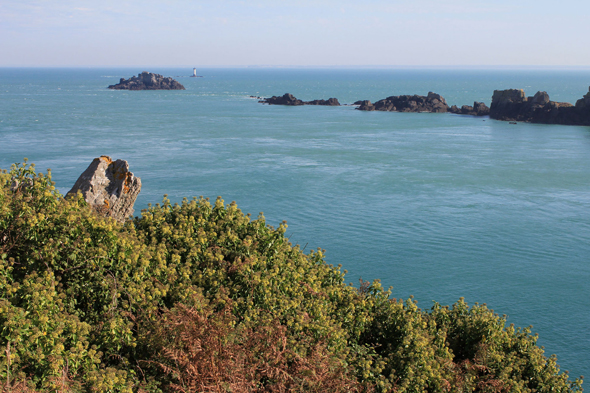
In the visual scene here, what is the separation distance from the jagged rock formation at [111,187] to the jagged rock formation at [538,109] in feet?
321

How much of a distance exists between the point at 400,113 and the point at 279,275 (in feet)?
358

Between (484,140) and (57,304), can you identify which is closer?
(57,304)

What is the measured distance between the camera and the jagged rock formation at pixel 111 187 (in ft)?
55.0

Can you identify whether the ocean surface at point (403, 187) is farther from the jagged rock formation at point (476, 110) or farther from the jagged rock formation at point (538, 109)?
the jagged rock formation at point (476, 110)

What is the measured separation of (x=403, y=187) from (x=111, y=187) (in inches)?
1314

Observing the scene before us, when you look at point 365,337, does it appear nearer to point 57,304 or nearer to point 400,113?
point 57,304

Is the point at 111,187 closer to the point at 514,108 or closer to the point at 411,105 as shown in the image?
the point at 514,108

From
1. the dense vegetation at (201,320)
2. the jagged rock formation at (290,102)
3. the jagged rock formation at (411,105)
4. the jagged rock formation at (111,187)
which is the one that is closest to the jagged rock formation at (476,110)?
the jagged rock formation at (411,105)

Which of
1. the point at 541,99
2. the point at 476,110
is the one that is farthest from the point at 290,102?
the point at 541,99

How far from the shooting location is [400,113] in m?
116

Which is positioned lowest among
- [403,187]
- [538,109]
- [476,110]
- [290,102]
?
[403,187]

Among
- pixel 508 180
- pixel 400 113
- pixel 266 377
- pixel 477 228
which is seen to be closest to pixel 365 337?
pixel 266 377

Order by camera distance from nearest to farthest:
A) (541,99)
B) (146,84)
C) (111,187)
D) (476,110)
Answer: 1. (111,187)
2. (541,99)
3. (476,110)
4. (146,84)

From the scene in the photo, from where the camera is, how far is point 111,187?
17.2 metres
